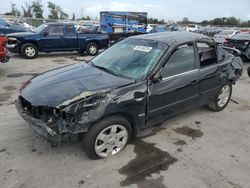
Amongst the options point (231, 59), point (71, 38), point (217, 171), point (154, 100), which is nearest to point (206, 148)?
point (217, 171)

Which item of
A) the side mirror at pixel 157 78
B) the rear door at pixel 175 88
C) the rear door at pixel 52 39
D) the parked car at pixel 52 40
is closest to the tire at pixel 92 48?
the parked car at pixel 52 40

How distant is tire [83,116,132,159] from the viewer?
3.19 metres

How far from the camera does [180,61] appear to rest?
405cm

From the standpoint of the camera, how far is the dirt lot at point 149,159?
3045 millimetres

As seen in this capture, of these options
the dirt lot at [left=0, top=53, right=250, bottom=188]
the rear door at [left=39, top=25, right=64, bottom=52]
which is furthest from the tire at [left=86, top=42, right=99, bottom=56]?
the dirt lot at [left=0, top=53, right=250, bottom=188]

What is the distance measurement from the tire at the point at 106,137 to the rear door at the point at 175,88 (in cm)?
48

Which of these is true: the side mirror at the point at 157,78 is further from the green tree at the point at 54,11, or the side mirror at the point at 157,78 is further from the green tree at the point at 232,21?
the green tree at the point at 232,21

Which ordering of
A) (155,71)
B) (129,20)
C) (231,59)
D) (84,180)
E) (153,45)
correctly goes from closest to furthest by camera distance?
(84,180), (155,71), (153,45), (231,59), (129,20)

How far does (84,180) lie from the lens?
3047 mm

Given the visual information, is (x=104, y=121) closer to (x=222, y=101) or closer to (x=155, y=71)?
(x=155, y=71)

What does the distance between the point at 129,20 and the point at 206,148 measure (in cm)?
1742

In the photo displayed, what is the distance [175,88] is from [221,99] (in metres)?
1.73

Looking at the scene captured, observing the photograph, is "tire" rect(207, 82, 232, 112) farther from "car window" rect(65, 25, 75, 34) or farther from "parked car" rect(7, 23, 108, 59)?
"car window" rect(65, 25, 75, 34)

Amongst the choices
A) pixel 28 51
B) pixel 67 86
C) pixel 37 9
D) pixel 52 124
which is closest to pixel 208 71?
pixel 67 86
